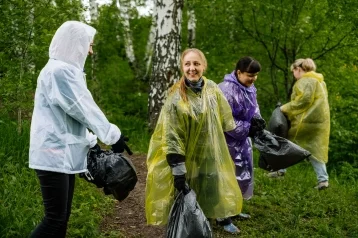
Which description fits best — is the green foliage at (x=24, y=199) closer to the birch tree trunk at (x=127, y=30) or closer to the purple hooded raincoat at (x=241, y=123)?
the purple hooded raincoat at (x=241, y=123)

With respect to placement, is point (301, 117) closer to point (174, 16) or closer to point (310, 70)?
point (310, 70)

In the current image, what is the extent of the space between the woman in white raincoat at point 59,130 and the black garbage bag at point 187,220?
31.3 inches

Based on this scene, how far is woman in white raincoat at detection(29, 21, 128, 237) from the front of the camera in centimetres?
295

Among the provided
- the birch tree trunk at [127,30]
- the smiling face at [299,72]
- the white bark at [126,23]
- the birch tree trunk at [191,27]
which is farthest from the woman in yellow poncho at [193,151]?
the white bark at [126,23]

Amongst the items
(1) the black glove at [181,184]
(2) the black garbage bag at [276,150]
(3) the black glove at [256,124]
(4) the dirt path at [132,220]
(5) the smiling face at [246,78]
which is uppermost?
(5) the smiling face at [246,78]

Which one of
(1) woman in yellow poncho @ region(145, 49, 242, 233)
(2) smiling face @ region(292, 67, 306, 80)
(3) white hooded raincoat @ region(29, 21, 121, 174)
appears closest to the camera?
(3) white hooded raincoat @ region(29, 21, 121, 174)

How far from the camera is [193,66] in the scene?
3.71m

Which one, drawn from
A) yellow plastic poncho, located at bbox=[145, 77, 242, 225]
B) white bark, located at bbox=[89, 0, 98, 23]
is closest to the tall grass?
yellow plastic poncho, located at bbox=[145, 77, 242, 225]

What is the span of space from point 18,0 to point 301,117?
392 cm

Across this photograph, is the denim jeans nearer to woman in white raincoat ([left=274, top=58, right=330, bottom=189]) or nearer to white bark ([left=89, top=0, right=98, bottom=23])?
woman in white raincoat ([left=274, top=58, right=330, bottom=189])

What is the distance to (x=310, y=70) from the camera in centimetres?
623

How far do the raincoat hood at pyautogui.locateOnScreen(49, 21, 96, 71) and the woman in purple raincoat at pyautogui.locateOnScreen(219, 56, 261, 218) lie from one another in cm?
170

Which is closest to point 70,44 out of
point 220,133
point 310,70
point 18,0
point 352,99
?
point 220,133

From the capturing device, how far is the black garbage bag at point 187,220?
339cm
